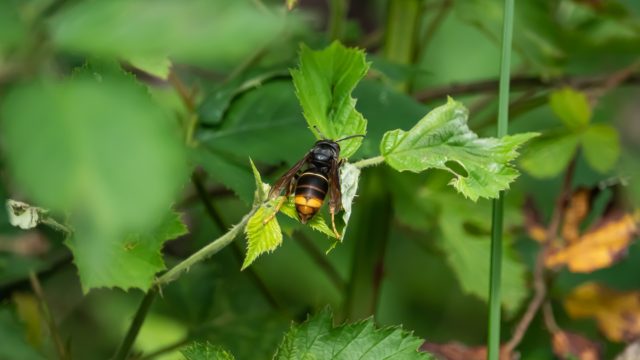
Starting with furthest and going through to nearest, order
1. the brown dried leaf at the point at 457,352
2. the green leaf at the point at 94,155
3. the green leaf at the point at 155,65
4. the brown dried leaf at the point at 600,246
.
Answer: the brown dried leaf at the point at 600,246 → the brown dried leaf at the point at 457,352 → the green leaf at the point at 155,65 → the green leaf at the point at 94,155

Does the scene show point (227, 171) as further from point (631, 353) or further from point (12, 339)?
point (631, 353)

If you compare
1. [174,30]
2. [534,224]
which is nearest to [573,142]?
[534,224]

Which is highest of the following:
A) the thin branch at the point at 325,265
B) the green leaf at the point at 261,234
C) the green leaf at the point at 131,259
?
the thin branch at the point at 325,265

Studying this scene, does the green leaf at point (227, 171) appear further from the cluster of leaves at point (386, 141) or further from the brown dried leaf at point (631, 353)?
the brown dried leaf at point (631, 353)

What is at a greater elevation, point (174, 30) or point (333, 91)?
point (333, 91)

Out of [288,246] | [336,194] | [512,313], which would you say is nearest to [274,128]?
[336,194]

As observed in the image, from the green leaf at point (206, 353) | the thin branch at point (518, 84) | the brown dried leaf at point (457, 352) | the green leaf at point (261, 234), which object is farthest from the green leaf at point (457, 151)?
the thin branch at point (518, 84)

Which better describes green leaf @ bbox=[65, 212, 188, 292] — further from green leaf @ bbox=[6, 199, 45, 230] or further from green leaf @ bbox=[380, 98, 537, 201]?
green leaf @ bbox=[380, 98, 537, 201]

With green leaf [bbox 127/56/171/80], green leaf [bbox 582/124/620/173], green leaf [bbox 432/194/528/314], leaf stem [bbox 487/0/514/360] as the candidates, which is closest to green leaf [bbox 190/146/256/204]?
green leaf [bbox 127/56/171/80]
